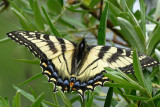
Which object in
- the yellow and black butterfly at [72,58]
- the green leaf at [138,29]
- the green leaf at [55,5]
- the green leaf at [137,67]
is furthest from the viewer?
the green leaf at [55,5]

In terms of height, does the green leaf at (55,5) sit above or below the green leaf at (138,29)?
above

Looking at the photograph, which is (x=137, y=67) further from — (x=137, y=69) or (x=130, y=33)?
(x=130, y=33)

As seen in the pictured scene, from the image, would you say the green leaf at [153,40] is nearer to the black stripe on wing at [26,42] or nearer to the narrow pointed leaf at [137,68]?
the narrow pointed leaf at [137,68]

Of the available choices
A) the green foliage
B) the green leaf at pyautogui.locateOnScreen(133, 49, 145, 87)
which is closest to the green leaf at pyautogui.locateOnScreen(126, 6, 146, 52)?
the green foliage

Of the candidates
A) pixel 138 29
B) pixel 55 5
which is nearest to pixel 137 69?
pixel 138 29

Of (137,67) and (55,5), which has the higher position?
(55,5)

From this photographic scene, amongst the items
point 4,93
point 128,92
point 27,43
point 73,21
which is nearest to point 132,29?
point 128,92

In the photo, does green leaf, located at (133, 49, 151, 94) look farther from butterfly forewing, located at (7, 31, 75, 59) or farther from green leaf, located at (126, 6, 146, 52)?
butterfly forewing, located at (7, 31, 75, 59)

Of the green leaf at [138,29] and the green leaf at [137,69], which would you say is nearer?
the green leaf at [137,69]

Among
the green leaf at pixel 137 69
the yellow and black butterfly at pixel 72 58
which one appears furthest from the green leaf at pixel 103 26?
the green leaf at pixel 137 69
